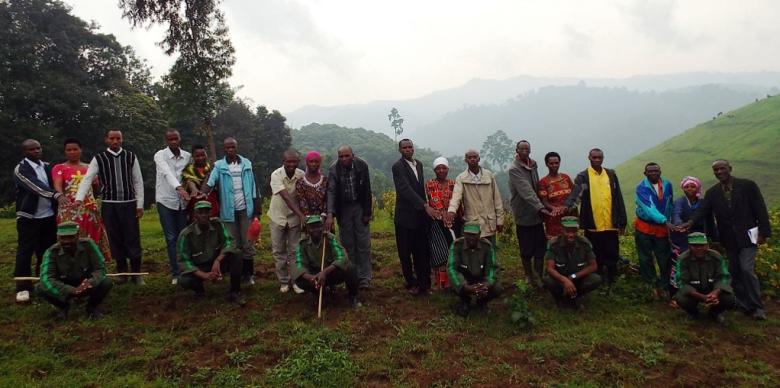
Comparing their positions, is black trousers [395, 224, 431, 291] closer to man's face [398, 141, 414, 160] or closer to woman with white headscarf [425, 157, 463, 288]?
woman with white headscarf [425, 157, 463, 288]

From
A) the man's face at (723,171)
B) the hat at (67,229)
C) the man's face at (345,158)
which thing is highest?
the man's face at (345,158)

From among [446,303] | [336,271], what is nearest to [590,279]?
[446,303]

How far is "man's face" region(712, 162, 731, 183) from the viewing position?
17.9 feet

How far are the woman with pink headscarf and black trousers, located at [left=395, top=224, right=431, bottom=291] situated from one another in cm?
109

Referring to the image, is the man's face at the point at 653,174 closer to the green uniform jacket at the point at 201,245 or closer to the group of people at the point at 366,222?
the group of people at the point at 366,222

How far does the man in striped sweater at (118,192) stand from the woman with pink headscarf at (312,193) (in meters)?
2.17

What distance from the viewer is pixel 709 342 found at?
4754 millimetres

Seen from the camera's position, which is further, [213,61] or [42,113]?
[42,113]

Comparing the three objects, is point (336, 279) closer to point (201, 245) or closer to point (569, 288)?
point (201, 245)

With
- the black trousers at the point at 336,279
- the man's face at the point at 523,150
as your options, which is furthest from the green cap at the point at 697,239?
the black trousers at the point at 336,279

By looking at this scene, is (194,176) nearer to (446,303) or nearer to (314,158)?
(314,158)

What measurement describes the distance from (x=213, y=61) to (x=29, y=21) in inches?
560

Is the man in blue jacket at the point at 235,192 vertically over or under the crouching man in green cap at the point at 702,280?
over

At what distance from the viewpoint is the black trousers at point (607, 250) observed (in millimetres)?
6125
